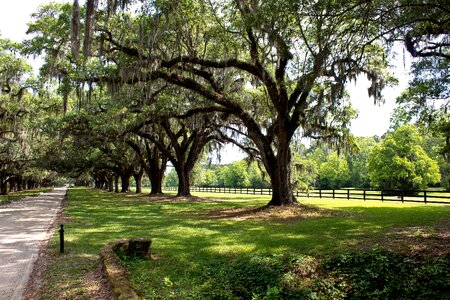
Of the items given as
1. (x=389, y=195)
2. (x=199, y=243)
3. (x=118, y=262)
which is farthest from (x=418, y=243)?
(x=389, y=195)

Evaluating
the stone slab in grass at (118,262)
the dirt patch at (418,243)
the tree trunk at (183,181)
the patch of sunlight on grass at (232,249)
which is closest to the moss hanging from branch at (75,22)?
the stone slab in grass at (118,262)

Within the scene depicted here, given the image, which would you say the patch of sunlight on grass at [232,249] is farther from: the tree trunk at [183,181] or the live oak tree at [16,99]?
the tree trunk at [183,181]

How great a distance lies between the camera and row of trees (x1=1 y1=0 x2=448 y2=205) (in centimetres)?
1020

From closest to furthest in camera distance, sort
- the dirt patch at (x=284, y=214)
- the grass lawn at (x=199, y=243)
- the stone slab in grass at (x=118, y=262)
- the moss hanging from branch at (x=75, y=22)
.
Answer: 1. the stone slab in grass at (x=118, y=262)
2. the grass lawn at (x=199, y=243)
3. the moss hanging from branch at (x=75, y=22)
4. the dirt patch at (x=284, y=214)

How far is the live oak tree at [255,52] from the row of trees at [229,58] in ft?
0.16

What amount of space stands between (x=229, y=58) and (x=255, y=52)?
89.8 inches

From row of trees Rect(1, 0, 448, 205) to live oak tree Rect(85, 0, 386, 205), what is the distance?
5 centimetres

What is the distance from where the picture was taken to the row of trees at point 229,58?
10203 mm

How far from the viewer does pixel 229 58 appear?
16.5 m

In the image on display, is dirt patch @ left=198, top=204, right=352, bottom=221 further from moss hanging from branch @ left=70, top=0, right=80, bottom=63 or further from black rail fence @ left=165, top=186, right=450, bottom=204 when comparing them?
black rail fence @ left=165, top=186, right=450, bottom=204

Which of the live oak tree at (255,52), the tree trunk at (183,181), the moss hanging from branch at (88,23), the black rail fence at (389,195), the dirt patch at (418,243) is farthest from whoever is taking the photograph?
the tree trunk at (183,181)

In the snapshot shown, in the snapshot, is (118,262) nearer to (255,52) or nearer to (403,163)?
(255,52)

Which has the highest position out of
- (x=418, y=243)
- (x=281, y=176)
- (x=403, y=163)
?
(x=403, y=163)

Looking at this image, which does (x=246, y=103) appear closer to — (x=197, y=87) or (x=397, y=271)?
(x=197, y=87)
